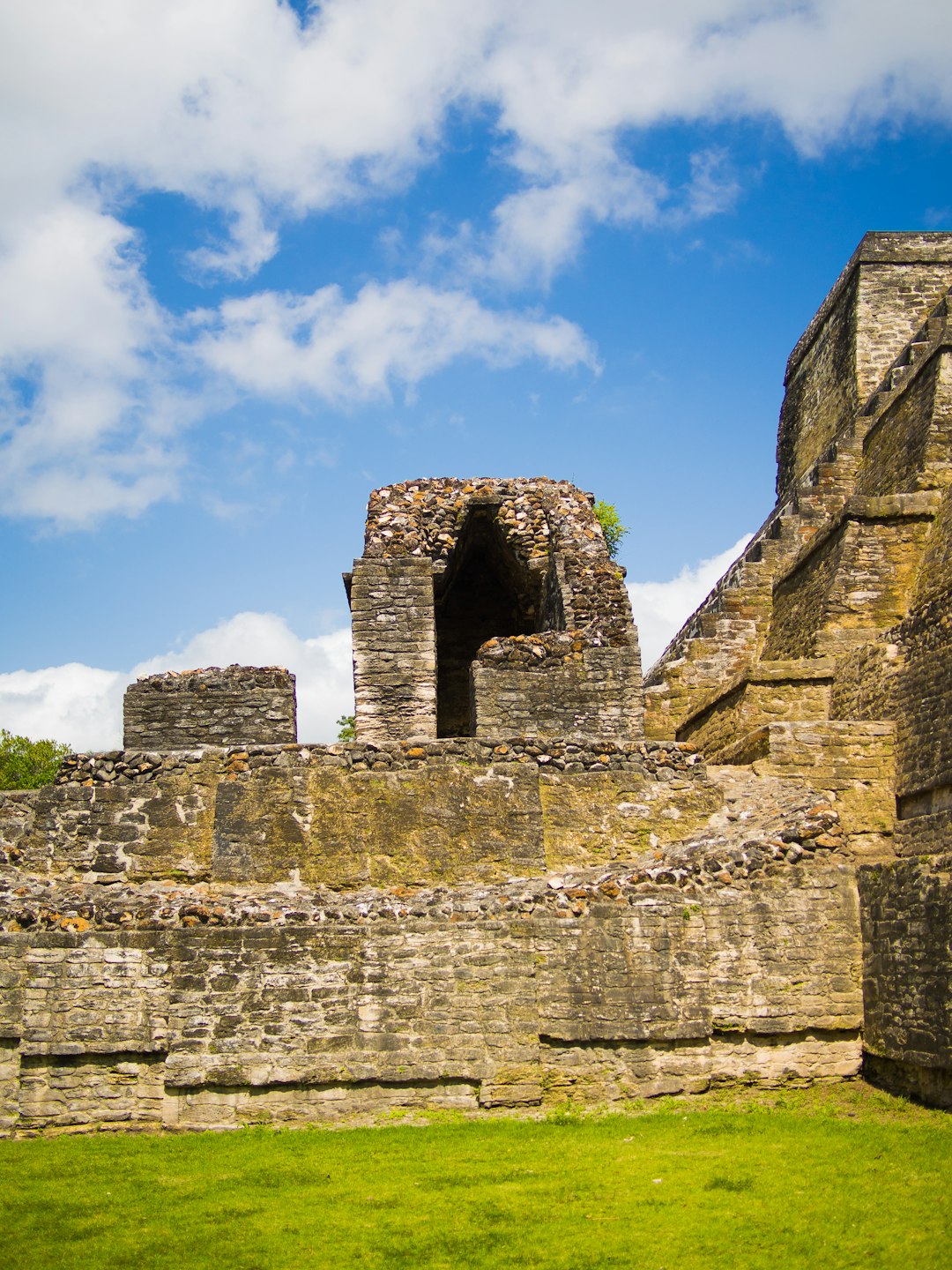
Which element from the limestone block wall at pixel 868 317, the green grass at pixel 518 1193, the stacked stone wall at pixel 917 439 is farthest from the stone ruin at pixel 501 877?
the limestone block wall at pixel 868 317

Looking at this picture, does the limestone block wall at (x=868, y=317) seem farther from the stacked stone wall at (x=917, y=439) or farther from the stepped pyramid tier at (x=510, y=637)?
the stepped pyramid tier at (x=510, y=637)

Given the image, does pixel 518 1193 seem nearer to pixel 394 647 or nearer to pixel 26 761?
pixel 394 647

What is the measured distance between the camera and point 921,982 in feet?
27.9

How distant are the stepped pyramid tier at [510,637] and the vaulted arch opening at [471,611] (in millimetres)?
118

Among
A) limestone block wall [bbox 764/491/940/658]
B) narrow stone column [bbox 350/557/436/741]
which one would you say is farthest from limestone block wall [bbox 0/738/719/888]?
limestone block wall [bbox 764/491/940/658]

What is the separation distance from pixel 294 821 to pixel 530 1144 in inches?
141

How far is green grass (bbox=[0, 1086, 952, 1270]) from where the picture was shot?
616cm

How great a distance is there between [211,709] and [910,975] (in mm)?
7177

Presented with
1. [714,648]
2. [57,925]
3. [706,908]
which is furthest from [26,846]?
[714,648]

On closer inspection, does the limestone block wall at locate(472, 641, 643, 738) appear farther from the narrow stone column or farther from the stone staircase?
the stone staircase

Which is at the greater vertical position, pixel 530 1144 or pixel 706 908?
pixel 706 908

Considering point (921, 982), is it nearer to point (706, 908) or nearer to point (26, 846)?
point (706, 908)

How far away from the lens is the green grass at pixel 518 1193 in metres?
6.16

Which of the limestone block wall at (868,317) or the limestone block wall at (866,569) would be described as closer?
the limestone block wall at (866,569)
